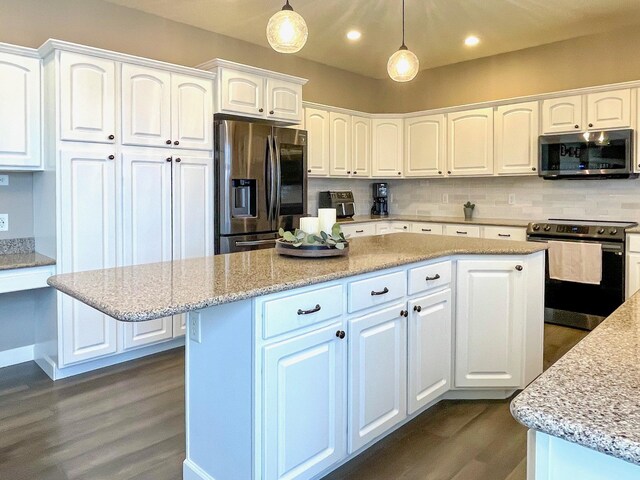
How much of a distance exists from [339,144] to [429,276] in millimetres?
3053

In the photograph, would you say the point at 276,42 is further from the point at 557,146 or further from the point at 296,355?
the point at 557,146

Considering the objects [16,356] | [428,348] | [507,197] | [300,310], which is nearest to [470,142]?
[507,197]

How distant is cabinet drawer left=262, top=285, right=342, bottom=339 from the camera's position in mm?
1721

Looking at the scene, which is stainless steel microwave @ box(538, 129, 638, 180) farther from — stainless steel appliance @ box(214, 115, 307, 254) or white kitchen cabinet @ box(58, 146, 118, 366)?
white kitchen cabinet @ box(58, 146, 118, 366)

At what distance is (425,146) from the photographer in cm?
552

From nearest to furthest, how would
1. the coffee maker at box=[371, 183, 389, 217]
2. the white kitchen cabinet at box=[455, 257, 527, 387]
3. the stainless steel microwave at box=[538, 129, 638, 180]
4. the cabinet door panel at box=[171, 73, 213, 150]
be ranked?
the white kitchen cabinet at box=[455, 257, 527, 387] < the cabinet door panel at box=[171, 73, 213, 150] < the stainless steel microwave at box=[538, 129, 638, 180] < the coffee maker at box=[371, 183, 389, 217]

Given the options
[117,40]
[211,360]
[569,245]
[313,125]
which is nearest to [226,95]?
[117,40]

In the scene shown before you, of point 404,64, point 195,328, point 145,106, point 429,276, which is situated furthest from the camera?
point 145,106

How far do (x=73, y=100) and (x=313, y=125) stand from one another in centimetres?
245

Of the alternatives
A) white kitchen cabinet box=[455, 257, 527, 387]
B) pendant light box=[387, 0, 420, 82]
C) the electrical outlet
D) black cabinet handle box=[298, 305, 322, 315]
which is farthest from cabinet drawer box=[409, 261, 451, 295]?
pendant light box=[387, 0, 420, 82]

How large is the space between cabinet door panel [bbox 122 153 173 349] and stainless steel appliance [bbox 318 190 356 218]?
2.21 meters

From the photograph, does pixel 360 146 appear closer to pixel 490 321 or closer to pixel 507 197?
pixel 507 197

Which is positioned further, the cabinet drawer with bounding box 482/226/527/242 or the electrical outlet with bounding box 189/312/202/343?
the cabinet drawer with bounding box 482/226/527/242

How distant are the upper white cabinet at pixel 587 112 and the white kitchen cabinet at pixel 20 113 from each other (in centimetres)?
422
